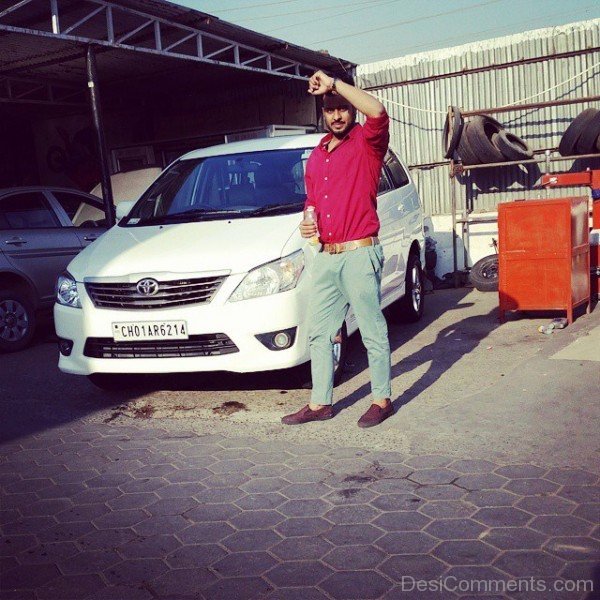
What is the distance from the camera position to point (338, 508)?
3.41 metres

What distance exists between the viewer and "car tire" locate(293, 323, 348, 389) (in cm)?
535

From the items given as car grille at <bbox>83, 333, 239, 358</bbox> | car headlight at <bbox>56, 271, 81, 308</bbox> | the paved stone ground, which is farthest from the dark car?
the paved stone ground

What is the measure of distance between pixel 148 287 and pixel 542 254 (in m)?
4.16

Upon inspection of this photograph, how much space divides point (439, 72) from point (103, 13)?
214 inches

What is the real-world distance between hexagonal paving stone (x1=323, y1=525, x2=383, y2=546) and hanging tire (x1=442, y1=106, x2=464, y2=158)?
877cm

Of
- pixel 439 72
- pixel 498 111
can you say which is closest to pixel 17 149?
pixel 439 72

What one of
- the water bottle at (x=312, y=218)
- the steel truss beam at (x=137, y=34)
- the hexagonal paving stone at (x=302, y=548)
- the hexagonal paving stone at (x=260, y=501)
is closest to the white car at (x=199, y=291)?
the water bottle at (x=312, y=218)

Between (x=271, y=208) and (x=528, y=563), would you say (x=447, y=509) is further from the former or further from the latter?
(x=271, y=208)

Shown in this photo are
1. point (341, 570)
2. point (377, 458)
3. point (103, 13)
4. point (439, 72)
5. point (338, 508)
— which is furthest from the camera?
point (439, 72)

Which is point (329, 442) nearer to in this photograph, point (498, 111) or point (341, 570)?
point (341, 570)

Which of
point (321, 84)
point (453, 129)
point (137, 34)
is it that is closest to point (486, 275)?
point (453, 129)

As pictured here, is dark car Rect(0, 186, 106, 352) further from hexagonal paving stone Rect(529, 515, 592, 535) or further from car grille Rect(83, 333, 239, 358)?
hexagonal paving stone Rect(529, 515, 592, 535)

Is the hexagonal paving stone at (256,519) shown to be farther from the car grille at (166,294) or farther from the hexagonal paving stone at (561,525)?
the car grille at (166,294)

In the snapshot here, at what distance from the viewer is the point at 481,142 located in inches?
436
